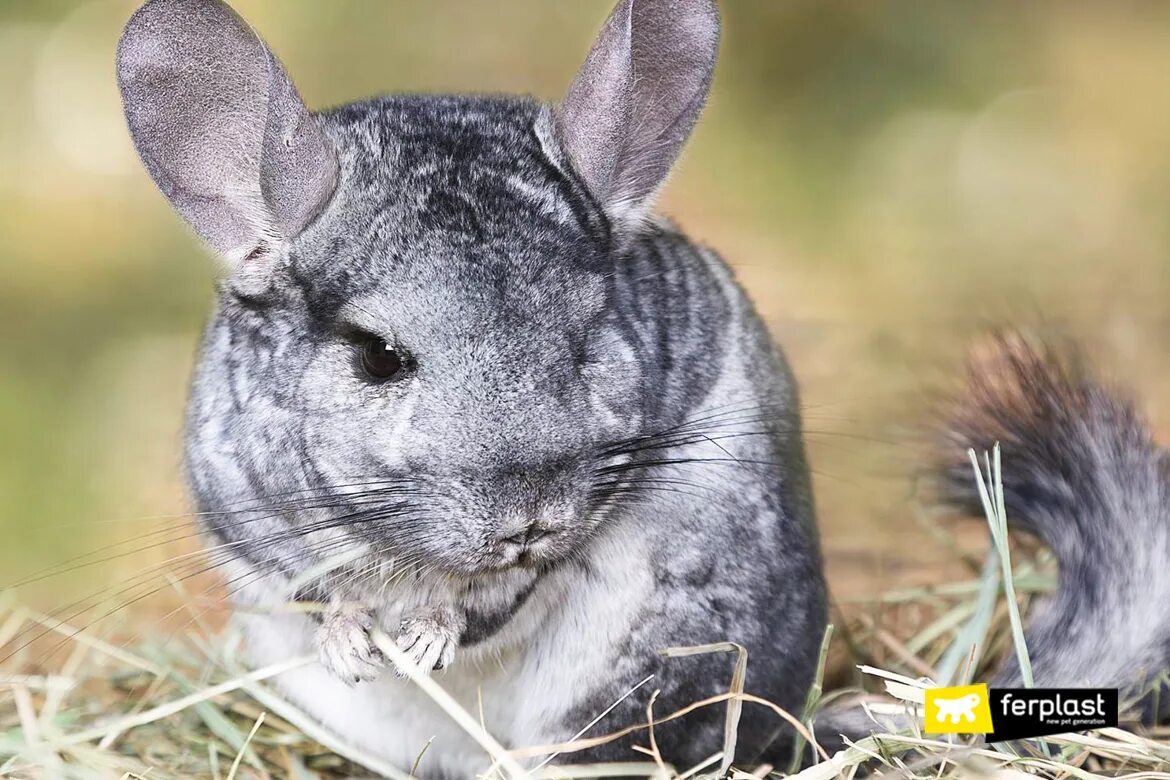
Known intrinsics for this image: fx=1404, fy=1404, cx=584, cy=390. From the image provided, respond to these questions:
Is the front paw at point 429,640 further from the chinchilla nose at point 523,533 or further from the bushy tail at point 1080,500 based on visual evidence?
the bushy tail at point 1080,500

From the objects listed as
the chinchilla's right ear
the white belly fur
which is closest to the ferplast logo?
the white belly fur

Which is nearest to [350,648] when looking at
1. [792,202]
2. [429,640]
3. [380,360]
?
[429,640]

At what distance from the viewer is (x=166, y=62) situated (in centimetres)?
213

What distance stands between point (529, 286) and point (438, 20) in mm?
4460

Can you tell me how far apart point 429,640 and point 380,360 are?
18.8 inches

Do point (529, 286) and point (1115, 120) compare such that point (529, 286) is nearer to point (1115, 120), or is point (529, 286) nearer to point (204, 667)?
point (204, 667)

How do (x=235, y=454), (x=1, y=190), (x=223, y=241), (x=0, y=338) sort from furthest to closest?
(x=1, y=190) < (x=0, y=338) < (x=235, y=454) < (x=223, y=241)

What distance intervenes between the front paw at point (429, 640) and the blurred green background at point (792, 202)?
1.77 m

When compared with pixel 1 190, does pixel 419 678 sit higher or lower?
lower

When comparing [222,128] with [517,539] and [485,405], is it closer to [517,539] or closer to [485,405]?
[485,405]

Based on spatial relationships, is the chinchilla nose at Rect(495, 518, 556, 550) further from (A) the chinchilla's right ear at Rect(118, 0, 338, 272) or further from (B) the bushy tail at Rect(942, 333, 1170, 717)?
(B) the bushy tail at Rect(942, 333, 1170, 717)

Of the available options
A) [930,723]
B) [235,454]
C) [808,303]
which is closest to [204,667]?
[235,454]

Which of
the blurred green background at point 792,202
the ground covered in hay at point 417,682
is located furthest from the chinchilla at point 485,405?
the blurred green background at point 792,202

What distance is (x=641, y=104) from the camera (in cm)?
231
